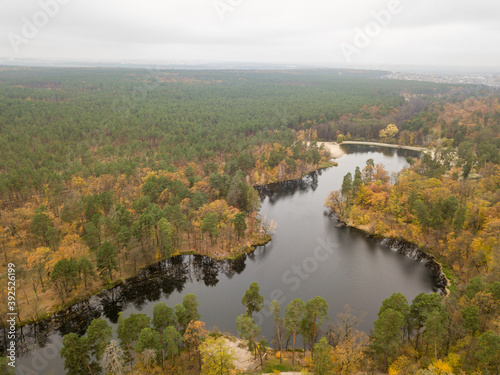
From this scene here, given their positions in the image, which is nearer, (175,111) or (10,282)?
(10,282)

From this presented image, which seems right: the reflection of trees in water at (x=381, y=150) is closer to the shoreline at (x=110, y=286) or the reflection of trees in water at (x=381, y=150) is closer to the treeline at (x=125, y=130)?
the treeline at (x=125, y=130)

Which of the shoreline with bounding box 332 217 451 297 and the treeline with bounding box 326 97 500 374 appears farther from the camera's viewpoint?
the shoreline with bounding box 332 217 451 297

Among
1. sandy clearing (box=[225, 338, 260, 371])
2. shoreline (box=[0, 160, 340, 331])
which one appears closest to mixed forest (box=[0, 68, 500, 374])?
shoreline (box=[0, 160, 340, 331])

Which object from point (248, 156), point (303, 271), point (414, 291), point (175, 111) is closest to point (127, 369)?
point (303, 271)

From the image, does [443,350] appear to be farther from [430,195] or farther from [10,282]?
[10,282]

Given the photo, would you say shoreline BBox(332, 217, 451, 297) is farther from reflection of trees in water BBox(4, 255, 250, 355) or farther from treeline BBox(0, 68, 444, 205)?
treeline BBox(0, 68, 444, 205)

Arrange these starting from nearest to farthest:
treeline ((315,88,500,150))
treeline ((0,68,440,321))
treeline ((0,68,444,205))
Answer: treeline ((0,68,440,321)), treeline ((0,68,444,205)), treeline ((315,88,500,150))
